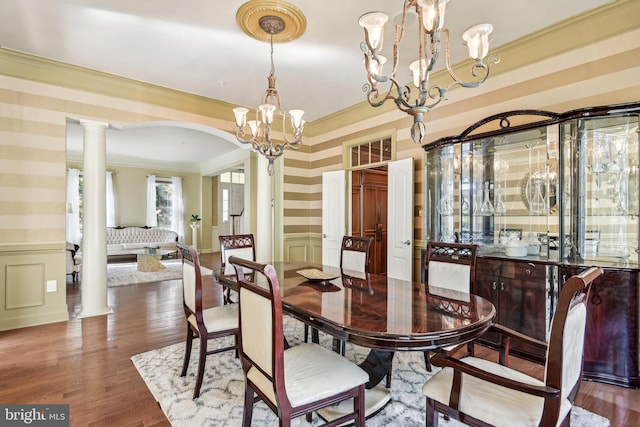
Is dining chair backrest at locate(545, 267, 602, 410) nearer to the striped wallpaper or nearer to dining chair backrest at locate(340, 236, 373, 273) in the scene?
dining chair backrest at locate(340, 236, 373, 273)

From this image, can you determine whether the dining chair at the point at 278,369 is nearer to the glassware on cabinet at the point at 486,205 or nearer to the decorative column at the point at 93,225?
the glassware on cabinet at the point at 486,205

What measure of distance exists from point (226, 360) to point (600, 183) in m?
3.45

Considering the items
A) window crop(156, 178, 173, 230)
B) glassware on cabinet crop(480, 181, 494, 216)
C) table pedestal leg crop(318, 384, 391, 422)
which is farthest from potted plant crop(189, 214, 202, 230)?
table pedestal leg crop(318, 384, 391, 422)

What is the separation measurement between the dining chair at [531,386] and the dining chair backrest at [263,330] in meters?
0.68

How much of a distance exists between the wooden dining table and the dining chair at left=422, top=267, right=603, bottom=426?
148 mm

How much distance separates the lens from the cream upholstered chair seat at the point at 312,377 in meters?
1.44

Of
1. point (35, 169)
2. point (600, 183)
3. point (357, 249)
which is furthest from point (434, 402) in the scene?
point (35, 169)

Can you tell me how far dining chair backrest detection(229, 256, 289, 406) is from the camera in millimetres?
1333

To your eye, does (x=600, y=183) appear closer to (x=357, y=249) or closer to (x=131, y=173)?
(x=357, y=249)

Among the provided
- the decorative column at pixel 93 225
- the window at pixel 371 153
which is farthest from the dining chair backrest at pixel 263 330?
the window at pixel 371 153

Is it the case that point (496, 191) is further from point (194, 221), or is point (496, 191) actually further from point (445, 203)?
point (194, 221)

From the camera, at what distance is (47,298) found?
11.9ft

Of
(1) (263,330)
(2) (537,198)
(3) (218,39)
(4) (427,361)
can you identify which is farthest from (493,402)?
(3) (218,39)

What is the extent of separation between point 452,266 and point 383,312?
1028 millimetres
